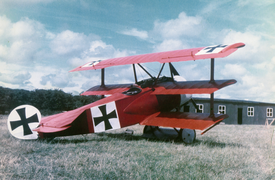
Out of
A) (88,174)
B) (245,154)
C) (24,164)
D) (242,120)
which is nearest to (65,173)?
(88,174)

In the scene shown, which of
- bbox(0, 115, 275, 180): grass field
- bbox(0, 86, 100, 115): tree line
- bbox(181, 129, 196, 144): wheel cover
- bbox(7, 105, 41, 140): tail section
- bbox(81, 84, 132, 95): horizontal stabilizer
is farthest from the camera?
bbox(0, 86, 100, 115): tree line

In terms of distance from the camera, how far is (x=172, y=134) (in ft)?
24.8

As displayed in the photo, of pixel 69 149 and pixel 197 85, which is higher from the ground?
pixel 197 85

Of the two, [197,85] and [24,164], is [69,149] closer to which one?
[24,164]

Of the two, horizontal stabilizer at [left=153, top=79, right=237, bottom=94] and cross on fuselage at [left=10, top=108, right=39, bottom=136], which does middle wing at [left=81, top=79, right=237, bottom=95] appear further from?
cross on fuselage at [left=10, top=108, right=39, bottom=136]

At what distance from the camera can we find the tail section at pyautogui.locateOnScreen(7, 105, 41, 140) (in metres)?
5.41

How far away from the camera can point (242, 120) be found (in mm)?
22516

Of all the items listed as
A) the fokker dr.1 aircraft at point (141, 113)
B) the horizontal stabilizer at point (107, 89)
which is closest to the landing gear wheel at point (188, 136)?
the fokker dr.1 aircraft at point (141, 113)

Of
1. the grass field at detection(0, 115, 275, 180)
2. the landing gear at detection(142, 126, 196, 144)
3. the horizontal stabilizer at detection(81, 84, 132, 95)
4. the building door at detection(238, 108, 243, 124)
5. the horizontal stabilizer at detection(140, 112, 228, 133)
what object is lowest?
the building door at detection(238, 108, 243, 124)

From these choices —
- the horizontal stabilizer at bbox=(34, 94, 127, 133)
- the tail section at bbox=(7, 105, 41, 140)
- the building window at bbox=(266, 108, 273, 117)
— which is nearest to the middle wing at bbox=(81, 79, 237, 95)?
the horizontal stabilizer at bbox=(34, 94, 127, 133)

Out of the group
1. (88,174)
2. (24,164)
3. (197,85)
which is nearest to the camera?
(88,174)

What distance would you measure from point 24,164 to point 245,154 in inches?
181

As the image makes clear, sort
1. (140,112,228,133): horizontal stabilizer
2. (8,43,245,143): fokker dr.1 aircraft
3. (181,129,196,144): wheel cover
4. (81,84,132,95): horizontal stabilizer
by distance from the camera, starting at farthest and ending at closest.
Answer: (81,84,132,95): horizontal stabilizer < (181,129,196,144): wheel cover < (140,112,228,133): horizontal stabilizer < (8,43,245,143): fokker dr.1 aircraft

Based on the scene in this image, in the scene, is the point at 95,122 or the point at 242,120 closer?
the point at 95,122
